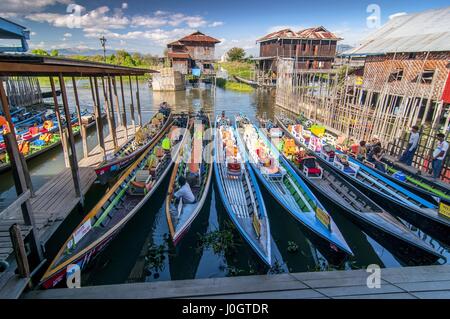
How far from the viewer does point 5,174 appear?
12.2 meters

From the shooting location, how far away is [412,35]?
18281 mm

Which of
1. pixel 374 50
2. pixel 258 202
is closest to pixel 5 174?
pixel 258 202

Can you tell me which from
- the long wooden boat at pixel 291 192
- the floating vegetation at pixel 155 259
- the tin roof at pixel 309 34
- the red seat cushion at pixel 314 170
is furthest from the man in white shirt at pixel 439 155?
the tin roof at pixel 309 34

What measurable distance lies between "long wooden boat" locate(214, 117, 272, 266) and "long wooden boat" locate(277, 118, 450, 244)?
12.6 feet

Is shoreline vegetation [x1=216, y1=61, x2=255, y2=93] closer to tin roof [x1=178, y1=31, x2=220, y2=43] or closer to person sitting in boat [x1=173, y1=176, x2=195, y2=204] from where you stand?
tin roof [x1=178, y1=31, x2=220, y2=43]

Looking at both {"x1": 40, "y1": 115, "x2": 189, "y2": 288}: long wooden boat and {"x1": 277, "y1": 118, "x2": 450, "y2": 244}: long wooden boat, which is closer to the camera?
{"x1": 40, "y1": 115, "x2": 189, "y2": 288}: long wooden boat

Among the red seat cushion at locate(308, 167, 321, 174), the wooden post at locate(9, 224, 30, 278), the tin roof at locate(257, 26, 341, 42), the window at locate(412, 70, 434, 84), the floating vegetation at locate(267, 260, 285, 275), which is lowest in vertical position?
the floating vegetation at locate(267, 260, 285, 275)

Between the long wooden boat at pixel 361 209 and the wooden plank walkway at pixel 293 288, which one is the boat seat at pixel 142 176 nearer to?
the wooden plank walkway at pixel 293 288

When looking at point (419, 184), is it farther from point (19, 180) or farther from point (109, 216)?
point (19, 180)

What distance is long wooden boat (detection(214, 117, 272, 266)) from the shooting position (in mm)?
6461

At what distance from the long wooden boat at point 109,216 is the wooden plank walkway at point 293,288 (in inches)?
42.5

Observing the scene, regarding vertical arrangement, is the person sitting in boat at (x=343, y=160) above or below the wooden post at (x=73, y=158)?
below

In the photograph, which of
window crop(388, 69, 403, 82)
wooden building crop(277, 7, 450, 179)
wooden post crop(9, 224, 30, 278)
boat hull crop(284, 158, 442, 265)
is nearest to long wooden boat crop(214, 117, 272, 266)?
boat hull crop(284, 158, 442, 265)

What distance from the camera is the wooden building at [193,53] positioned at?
4359cm
